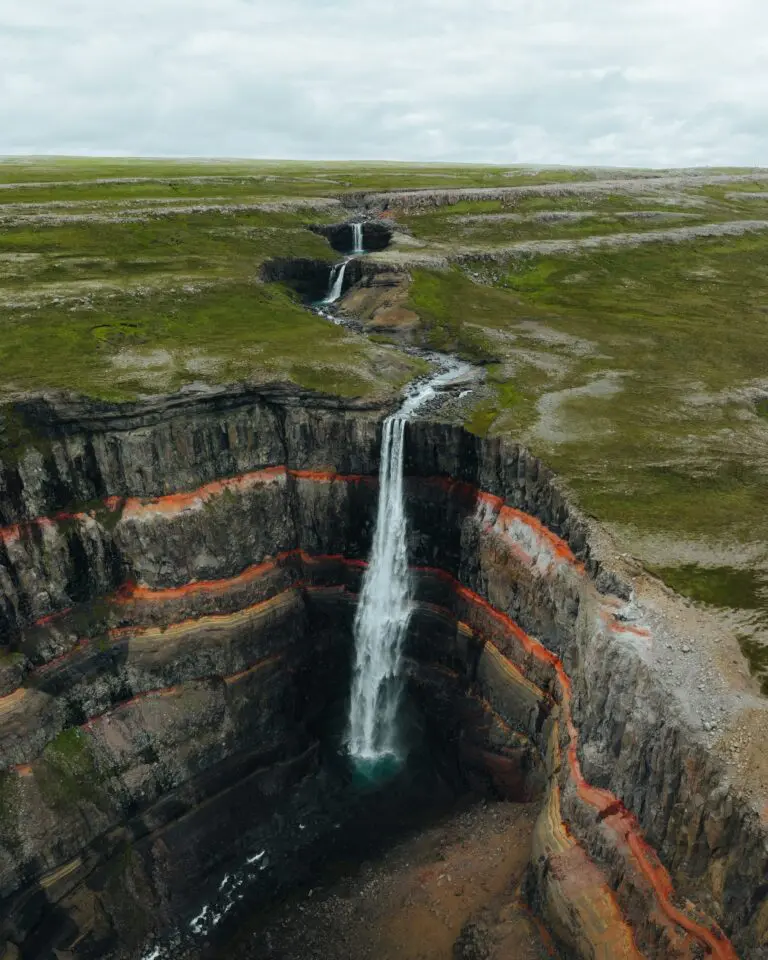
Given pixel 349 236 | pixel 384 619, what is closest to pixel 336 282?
pixel 349 236

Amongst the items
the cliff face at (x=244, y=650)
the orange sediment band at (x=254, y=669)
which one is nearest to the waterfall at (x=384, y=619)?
the cliff face at (x=244, y=650)

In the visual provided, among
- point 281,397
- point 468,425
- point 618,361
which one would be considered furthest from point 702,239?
point 281,397

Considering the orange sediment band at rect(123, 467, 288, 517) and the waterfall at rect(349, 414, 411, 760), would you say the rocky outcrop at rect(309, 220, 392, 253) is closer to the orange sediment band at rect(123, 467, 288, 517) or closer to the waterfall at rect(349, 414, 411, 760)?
the waterfall at rect(349, 414, 411, 760)

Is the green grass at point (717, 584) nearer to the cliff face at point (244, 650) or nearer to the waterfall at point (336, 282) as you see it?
the cliff face at point (244, 650)

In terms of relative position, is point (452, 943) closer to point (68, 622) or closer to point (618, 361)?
point (68, 622)

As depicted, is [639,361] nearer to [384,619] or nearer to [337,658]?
[384,619]

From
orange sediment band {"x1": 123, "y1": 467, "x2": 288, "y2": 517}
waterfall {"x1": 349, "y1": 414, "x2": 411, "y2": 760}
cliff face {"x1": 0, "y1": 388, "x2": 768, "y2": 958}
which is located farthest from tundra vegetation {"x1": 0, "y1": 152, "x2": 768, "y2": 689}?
orange sediment band {"x1": 123, "y1": 467, "x2": 288, "y2": 517}
